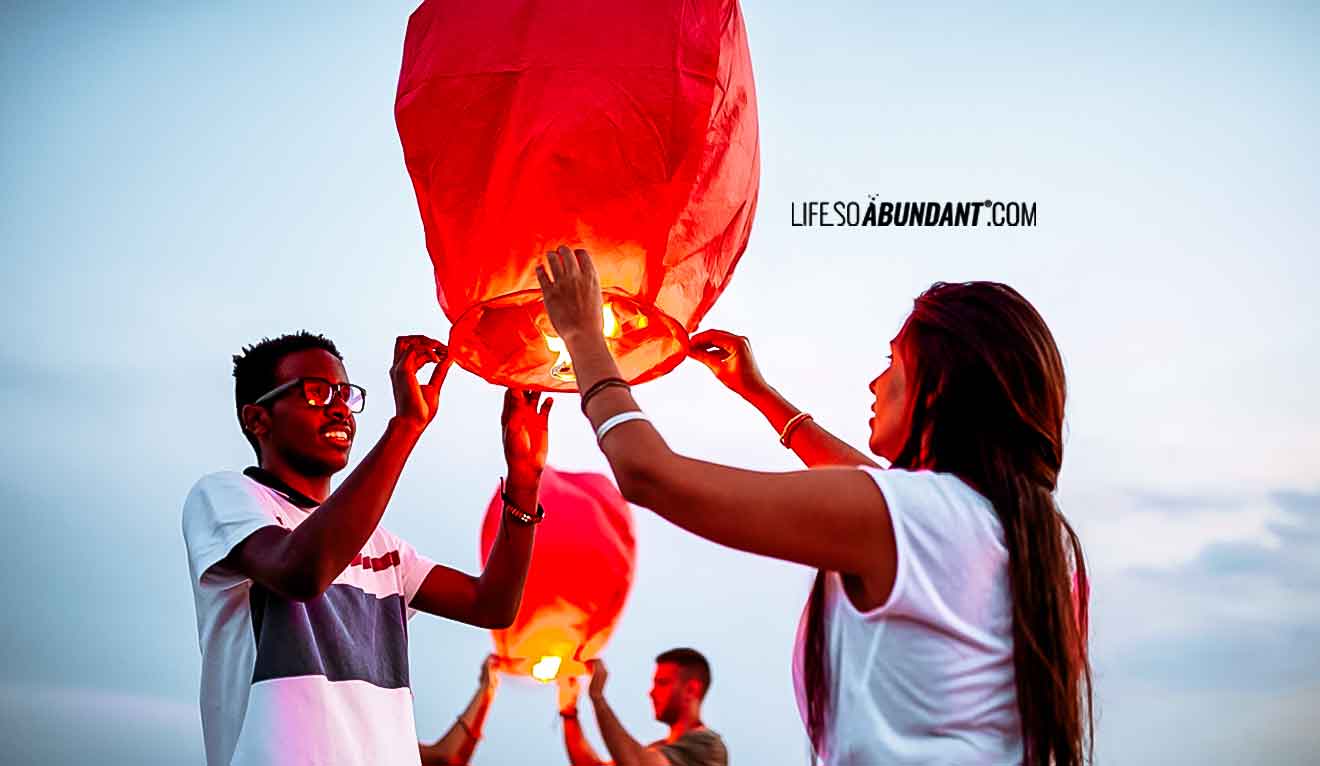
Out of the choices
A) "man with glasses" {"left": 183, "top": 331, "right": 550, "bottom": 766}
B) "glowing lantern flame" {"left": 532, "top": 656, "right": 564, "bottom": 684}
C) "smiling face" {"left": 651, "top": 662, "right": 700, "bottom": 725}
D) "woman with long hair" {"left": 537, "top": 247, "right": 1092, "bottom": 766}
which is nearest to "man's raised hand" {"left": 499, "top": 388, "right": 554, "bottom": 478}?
"man with glasses" {"left": 183, "top": 331, "right": 550, "bottom": 766}

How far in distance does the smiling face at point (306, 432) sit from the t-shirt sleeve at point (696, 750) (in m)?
1.88

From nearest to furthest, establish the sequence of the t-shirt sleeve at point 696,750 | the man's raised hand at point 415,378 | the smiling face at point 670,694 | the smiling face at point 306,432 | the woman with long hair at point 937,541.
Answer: the woman with long hair at point 937,541, the man's raised hand at point 415,378, the smiling face at point 306,432, the t-shirt sleeve at point 696,750, the smiling face at point 670,694

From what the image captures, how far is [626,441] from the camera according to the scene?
3.77 feet

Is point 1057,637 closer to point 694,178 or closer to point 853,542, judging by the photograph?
point 853,542

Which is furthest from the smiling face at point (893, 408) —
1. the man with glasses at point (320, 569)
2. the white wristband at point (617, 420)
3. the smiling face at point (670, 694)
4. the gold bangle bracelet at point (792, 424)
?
the smiling face at point (670, 694)

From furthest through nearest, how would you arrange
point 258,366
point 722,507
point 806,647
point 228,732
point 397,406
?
point 258,366 → point 397,406 → point 228,732 → point 806,647 → point 722,507

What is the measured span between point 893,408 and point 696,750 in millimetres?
2395

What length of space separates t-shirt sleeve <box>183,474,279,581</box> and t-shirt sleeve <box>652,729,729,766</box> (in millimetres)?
2020

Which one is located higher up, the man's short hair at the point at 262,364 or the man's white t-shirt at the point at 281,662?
the man's short hair at the point at 262,364

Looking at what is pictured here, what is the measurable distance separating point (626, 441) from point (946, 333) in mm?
327

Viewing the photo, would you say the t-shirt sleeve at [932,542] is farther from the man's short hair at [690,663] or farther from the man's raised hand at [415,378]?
the man's short hair at [690,663]

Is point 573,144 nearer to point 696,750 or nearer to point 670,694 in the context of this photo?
point 696,750

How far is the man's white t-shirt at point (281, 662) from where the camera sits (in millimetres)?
1561

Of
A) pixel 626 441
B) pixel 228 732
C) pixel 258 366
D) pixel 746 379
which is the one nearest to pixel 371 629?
pixel 228 732
